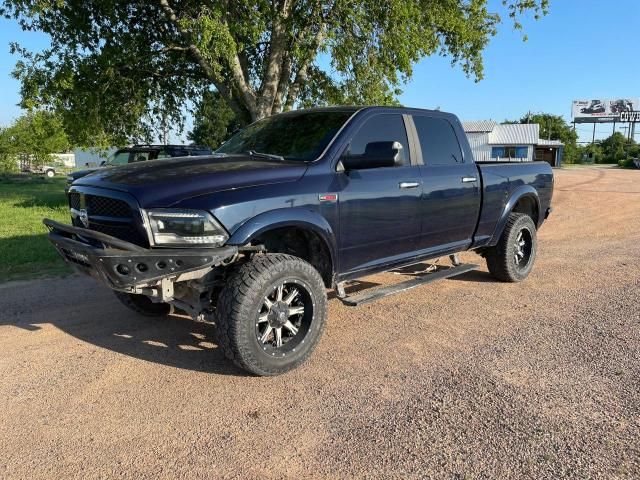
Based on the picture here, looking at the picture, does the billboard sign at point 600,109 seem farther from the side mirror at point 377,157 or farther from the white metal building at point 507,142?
the side mirror at point 377,157

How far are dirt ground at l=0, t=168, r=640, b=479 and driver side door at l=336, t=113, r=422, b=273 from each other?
74cm

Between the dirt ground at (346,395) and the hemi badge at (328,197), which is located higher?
the hemi badge at (328,197)

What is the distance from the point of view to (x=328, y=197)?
13.8 feet

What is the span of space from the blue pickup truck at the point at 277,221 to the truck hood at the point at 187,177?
11mm

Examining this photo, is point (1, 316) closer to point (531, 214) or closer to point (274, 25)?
point (531, 214)

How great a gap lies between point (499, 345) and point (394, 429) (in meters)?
1.71

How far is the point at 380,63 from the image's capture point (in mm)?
13422

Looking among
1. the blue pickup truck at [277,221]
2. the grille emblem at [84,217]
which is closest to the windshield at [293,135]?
the blue pickup truck at [277,221]

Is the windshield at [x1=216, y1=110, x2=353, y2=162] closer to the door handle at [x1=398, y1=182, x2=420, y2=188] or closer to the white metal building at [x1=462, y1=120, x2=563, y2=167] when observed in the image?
the door handle at [x1=398, y1=182, x2=420, y2=188]

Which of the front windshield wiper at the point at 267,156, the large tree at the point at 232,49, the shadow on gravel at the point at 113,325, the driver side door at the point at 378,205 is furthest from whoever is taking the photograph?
the large tree at the point at 232,49

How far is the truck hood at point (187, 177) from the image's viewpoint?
11.7ft

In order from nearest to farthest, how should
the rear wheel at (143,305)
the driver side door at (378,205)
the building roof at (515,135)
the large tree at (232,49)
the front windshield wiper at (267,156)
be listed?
1. the driver side door at (378,205)
2. the front windshield wiper at (267,156)
3. the rear wheel at (143,305)
4. the large tree at (232,49)
5. the building roof at (515,135)

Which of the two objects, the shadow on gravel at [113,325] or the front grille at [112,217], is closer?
the front grille at [112,217]

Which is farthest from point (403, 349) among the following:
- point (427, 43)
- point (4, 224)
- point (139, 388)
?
point (427, 43)
